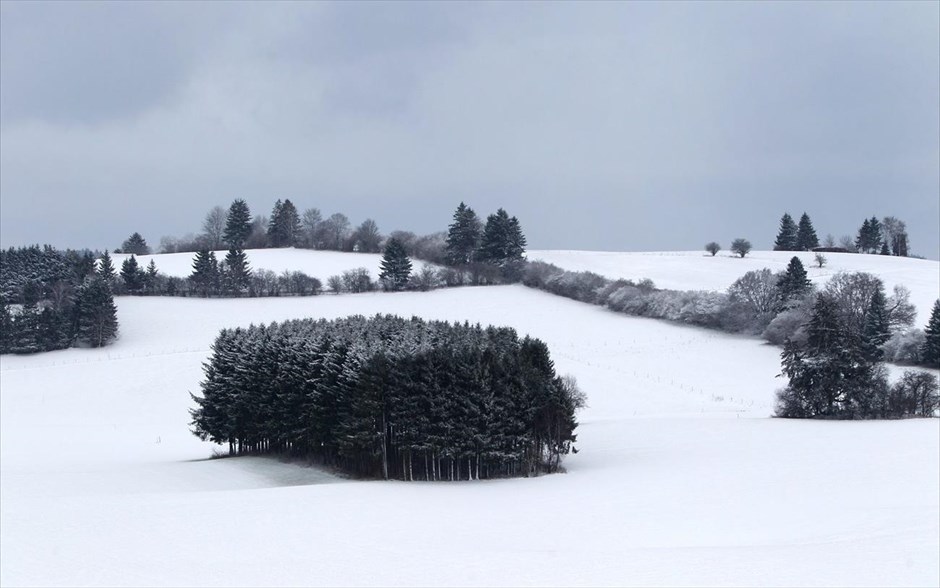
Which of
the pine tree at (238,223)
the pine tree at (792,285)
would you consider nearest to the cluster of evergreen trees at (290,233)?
the pine tree at (238,223)

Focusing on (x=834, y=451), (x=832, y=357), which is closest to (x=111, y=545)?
(x=834, y=451)

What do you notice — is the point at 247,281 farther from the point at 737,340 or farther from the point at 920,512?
the point at 920,512

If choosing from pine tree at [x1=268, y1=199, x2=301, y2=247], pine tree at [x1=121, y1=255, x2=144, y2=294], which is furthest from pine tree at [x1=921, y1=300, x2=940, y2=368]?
pine tree at [x1=268, y1=199, x2=301, y2=247]

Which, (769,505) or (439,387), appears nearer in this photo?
(769,505)

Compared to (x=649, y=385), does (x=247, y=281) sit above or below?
above

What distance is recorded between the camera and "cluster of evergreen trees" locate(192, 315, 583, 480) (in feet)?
101

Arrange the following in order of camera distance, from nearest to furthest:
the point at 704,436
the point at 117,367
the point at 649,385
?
the point at 704,436, the point at 649,385, the point at 117,367

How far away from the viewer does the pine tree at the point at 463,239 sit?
11069cm

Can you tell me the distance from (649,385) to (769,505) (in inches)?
1380

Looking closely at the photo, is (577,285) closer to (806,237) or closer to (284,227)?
(284,227)

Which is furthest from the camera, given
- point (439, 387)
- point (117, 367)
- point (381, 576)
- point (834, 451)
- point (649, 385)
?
point (117, 367)

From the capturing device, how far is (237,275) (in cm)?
9612

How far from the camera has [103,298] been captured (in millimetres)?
79312

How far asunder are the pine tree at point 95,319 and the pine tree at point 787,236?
386 ft
